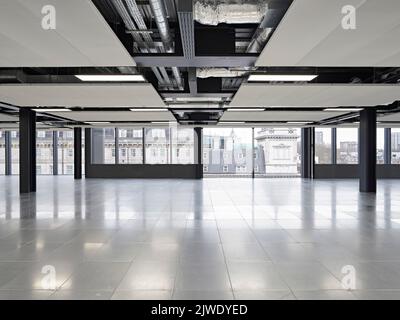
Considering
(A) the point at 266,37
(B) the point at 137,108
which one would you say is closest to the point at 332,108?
(B) the point at 137,108

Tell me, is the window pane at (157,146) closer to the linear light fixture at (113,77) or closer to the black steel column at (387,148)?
the black steel column at (387,148)

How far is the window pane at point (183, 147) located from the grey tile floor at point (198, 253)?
594 inches

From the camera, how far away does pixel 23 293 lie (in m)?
3.68

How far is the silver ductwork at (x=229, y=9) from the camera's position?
→ 14.9ft

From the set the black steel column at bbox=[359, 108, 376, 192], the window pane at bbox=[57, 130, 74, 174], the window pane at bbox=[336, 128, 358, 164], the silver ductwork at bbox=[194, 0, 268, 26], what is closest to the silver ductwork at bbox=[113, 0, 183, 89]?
the silver ductwork at bbox=[194, 0, 268, 26]

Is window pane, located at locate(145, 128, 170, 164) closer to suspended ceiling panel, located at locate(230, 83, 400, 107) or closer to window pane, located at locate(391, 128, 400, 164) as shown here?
suspended ceiling panel, located at locate(230, 83, 400, 107)

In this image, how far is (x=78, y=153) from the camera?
77.2ft

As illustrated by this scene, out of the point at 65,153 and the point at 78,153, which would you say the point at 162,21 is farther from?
the point at 65,153

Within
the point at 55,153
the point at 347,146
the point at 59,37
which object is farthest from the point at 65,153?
the point at 59,37

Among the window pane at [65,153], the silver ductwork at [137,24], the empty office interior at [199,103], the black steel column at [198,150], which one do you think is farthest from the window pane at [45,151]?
the silver ductwork at [137,24]

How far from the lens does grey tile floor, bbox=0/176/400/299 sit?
378 cm

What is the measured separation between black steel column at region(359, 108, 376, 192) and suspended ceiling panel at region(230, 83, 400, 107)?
2.10 m

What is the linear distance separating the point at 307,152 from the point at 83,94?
17.9 meters

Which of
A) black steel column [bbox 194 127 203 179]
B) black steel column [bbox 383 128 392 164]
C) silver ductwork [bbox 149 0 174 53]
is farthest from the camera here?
black steel column [bbox 383 128 392 164]
